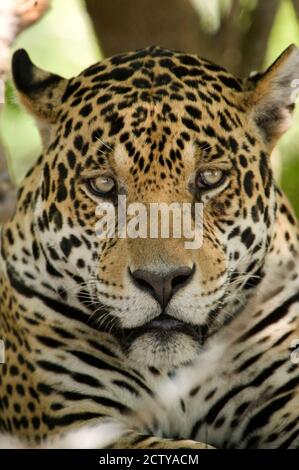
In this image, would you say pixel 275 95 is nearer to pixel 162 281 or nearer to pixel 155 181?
pixel 155 181

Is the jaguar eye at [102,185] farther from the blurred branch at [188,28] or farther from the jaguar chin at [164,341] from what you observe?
the blurred branch at [188,28]

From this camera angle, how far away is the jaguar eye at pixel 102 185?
379 centimetres

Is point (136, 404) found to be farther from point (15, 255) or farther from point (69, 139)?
point (69, 139)

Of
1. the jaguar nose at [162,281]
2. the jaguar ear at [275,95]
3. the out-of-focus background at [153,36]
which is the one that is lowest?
the jaguar nose at [162,281]

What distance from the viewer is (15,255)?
4078 mm

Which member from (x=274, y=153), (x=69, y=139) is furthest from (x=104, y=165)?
(x=274, y=153)

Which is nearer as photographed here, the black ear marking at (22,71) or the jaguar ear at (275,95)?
the jaguar ear at (275,95)

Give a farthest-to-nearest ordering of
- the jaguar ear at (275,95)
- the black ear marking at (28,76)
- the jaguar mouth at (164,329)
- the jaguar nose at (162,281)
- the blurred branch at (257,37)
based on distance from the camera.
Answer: the blurred branch at (257,37) < the black ear marking at (28,76) < the jaguar ear at (275,95) < the jaguar mouth at (164,329) < the jaguar nose at (162,281)

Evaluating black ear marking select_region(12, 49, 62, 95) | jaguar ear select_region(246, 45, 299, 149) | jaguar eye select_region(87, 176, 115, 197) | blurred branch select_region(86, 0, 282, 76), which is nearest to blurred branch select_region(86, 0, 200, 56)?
blurred branch select_region(86, 0, 282, 76)

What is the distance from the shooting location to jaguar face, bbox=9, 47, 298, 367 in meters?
3.62

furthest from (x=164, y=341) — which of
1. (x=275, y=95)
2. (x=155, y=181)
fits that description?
(x=275, y=95)

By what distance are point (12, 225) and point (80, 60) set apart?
766 millimetres

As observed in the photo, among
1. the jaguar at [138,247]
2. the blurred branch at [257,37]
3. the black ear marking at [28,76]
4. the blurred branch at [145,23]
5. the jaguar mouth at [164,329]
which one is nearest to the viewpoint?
the jaguar mouth at [164,329]

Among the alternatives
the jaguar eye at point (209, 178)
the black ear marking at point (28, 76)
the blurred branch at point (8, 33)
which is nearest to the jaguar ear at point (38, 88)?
the black ear marking at point (28, 76)
